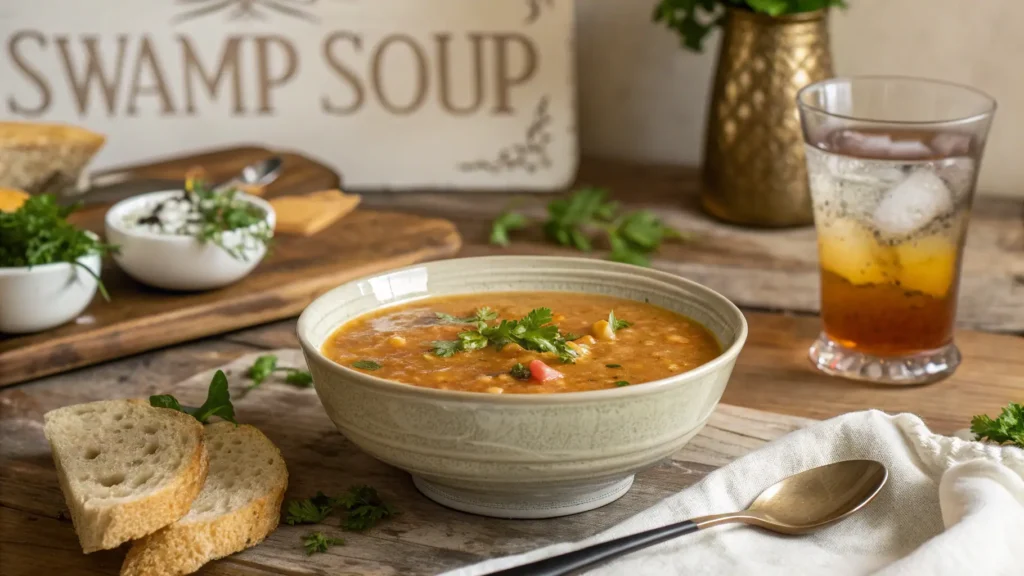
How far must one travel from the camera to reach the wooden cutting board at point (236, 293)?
2488 mm

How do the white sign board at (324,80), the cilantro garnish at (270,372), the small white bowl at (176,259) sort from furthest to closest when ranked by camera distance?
the white sign board at (324,80) → the small white bowl at (176,259) → the cilantro garnish at (270,372)

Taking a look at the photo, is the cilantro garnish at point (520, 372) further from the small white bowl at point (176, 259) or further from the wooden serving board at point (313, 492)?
the small white bowl at point (176, 259)

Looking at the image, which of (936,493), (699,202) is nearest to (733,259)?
(699,202)

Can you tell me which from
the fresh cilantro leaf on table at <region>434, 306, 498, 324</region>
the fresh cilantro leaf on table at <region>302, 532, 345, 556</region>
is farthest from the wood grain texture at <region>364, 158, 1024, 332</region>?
the fresh cilantro leaf on table at <region>302, 532, 345, 556</region>

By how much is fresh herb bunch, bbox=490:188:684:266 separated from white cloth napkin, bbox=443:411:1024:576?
1.26 metres

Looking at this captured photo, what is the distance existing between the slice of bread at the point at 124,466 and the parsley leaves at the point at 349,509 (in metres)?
0.16

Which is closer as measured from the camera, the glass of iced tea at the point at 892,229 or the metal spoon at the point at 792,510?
the metal spoon at the point at 792,510

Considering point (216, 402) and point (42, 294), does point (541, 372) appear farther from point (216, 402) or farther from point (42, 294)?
point (42, 294)

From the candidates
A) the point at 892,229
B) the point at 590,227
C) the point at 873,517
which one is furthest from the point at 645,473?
the point at 590,227

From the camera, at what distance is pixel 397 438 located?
171cm

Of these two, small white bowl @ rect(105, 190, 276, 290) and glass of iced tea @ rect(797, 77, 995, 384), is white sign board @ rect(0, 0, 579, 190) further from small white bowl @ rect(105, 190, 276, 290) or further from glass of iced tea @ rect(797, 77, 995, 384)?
glass of iced tea @ rect(797, 77, 995, 384)

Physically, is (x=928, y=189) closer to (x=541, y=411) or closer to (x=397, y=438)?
(x=541, y=411)

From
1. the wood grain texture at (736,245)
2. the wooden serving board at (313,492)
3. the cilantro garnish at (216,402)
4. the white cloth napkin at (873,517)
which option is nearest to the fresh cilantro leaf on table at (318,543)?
the wooden serving board at (313,492)

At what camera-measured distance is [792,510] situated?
178cm
